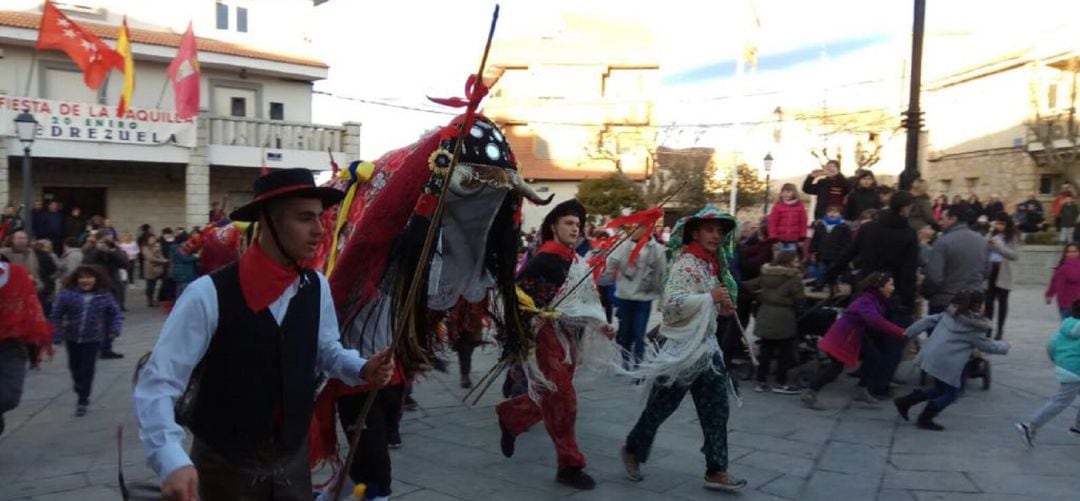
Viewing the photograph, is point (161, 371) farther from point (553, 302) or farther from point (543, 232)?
point (543, 232)

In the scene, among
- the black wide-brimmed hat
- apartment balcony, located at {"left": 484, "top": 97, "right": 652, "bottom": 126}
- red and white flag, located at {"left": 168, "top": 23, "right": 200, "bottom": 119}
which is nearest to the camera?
the black wide-brimmed hat

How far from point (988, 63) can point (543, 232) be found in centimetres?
2632

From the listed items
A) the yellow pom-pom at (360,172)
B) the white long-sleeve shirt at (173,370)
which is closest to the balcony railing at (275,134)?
the yellow pom-pom at (360,172)

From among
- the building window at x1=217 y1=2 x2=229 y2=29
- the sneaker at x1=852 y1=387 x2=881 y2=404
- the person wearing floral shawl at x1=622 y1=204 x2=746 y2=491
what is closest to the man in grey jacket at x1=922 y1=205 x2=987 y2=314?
the sneaker at x1=852 y1=387 x2=881 y2=404

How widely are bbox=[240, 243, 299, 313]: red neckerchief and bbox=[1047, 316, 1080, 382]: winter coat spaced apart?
224 inches

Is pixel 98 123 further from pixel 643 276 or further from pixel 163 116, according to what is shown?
pixel 643 276

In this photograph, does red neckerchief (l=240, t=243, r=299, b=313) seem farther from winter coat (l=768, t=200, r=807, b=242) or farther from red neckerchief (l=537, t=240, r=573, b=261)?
winter coat (l=768, t=200, r=807, b=242)

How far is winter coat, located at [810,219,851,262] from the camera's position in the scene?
27.3 ft

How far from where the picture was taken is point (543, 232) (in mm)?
5680

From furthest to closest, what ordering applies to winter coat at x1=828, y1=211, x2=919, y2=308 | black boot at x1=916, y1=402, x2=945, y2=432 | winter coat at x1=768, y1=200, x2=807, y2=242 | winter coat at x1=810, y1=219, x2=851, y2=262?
winter coat at x1=768, y1=200, x2=807, y2=242 → winter coat at x1=810, y1=219, x2=851, y2=262 → winter coat at x1=828, y1=211, x2=919, y2=308 → black boot at x1=916, y1=402, x2=945, y2=432

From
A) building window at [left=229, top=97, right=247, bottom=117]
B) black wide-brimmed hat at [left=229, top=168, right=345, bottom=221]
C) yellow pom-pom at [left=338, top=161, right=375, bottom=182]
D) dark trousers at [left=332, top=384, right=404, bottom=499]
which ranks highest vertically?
building window at [left=229, top=97, right=247, bottom=117]

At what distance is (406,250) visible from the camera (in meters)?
3.82

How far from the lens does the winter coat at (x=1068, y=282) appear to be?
9197 mm

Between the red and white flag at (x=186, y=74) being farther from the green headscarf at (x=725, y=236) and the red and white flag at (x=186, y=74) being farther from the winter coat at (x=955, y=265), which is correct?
the green headscarf at (x=725, y=236)
